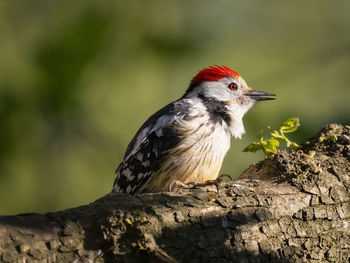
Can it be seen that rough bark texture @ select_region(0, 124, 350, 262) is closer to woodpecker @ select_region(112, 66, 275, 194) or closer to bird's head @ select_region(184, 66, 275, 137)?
woodpecker @ select_region(112, 66, 275, 194)

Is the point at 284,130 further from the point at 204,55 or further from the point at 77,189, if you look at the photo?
the point at 77,189

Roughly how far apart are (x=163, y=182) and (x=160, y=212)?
1.30 metres

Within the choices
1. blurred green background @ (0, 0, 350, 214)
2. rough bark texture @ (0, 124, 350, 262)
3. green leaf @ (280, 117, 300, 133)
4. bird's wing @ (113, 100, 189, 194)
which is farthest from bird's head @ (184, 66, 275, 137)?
rough bark texture @ (0, 124, 350, 262)

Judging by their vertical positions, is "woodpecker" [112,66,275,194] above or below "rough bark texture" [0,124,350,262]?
above

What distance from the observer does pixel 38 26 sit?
16.6 ft

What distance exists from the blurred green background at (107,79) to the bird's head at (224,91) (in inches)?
6.9

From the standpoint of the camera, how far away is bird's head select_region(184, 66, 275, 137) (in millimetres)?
4664

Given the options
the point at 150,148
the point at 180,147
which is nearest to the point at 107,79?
the point at 150,148

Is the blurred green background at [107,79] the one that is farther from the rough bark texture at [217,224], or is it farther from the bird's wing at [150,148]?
the rough bark texture at [217,224]

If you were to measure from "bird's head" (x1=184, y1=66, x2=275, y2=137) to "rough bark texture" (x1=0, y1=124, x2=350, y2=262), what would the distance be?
4.26 ft

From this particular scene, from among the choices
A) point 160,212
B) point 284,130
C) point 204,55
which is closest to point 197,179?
point 284,130

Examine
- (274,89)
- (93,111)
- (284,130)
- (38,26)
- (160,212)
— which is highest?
(38,26)

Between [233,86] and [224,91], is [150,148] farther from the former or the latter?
[233,86]

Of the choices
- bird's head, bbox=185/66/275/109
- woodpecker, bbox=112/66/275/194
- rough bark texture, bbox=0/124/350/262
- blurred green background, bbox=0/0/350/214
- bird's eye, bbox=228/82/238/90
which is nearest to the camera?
rough bark texture, bbox=0/124/350/262
